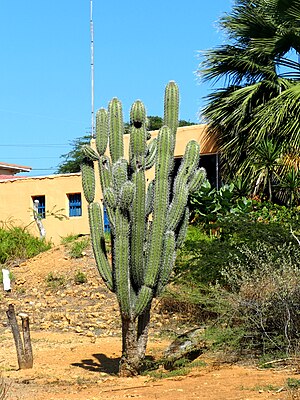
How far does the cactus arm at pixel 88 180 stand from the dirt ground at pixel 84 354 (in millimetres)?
2371

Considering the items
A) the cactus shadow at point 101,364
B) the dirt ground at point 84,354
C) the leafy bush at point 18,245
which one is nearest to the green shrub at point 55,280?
the dirt ground at point 84,354

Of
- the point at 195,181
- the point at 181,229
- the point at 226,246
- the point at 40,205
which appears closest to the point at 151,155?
the point at 195,181

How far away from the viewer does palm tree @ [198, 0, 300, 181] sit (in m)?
18.0

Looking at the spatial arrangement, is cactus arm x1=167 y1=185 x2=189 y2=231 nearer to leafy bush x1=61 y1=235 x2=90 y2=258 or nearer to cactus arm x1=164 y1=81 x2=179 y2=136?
cactus arm x1=164 y1=81 x2=179 y2=136

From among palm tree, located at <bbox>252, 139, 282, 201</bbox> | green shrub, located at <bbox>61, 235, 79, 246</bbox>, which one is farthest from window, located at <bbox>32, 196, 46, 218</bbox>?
palm tree, located at <bbox>252, 139, 282, 201</bbox>

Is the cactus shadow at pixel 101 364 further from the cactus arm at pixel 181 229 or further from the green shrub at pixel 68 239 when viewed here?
the green shrub at pixel 68 239

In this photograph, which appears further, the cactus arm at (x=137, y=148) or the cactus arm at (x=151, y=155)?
the cactus arm at (x=151, y=155)

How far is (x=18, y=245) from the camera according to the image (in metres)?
24.3

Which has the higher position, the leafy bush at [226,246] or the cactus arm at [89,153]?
the cactus arm at [89,153]

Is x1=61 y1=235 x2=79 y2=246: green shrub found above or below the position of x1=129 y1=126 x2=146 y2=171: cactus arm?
below

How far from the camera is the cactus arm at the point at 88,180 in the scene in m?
10.8

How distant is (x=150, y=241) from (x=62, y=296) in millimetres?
8534

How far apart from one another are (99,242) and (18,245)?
1401 centimetres

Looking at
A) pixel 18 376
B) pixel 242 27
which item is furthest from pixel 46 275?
pixel 18 376
